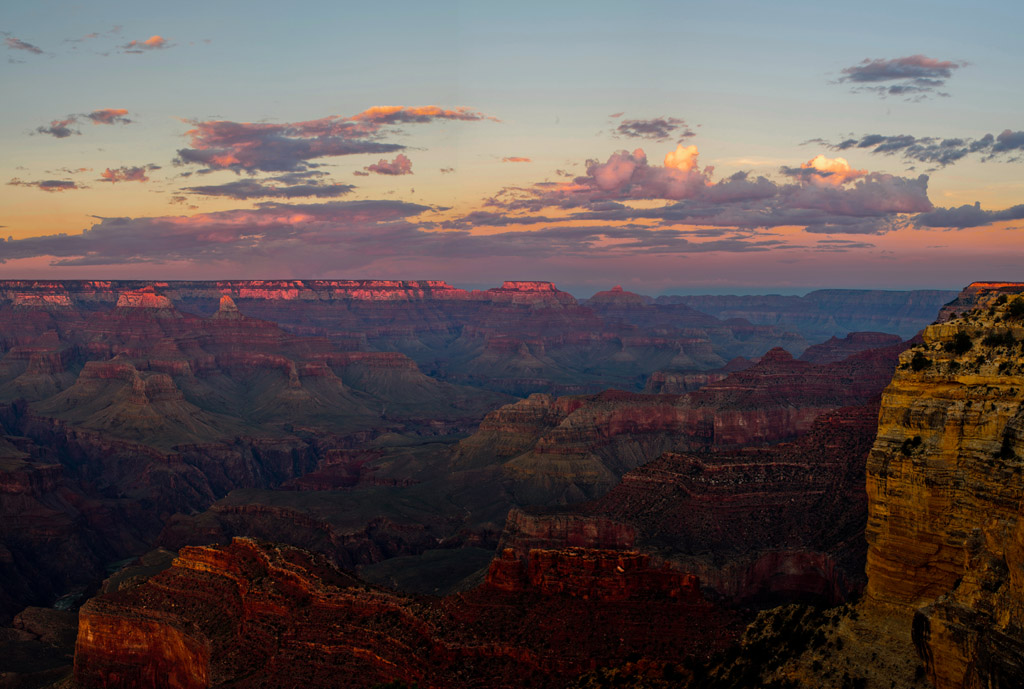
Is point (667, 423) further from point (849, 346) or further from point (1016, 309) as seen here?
point (1016, 309)

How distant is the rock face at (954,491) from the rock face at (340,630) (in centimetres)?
1179

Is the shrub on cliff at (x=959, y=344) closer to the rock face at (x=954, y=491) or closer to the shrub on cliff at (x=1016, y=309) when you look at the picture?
the rock face at (x=954, y=491)

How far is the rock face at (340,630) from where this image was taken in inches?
1460

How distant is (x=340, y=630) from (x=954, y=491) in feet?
97.5

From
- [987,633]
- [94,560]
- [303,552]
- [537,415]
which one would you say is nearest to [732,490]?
[303,552]

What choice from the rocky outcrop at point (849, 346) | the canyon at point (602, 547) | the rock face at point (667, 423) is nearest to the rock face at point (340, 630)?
the canyon at point (602, 547)

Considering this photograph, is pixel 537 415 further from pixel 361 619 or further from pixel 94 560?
pixel 361 619

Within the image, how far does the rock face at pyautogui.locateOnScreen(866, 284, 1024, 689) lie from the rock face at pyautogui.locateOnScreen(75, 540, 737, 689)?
11791 mm

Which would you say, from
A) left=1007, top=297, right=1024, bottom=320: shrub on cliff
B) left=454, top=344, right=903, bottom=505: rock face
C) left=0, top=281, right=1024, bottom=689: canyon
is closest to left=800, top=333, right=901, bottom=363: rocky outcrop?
left=454, top=344, right=903, bottom=505: rock face

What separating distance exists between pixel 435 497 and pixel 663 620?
88.4 m

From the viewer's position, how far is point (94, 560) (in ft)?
402

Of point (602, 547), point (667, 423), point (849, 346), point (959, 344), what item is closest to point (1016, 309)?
point (959, 344)

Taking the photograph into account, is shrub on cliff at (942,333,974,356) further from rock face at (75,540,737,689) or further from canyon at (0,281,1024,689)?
rock face at (75,540,737,689)

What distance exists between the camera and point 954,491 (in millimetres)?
24141
